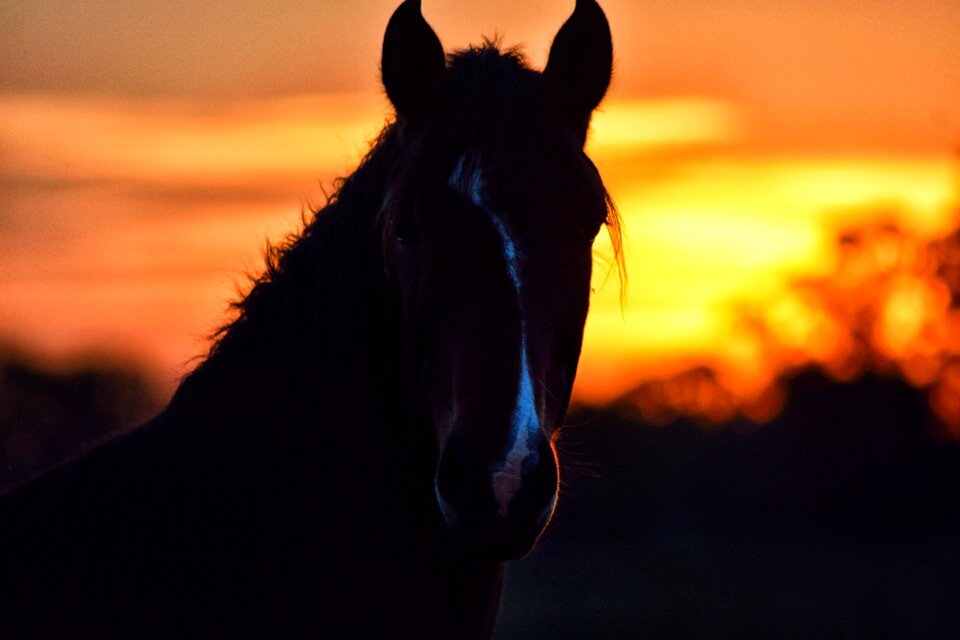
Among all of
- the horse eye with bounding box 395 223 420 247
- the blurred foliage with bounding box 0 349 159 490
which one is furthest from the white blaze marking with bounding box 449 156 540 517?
the blurred foliage with bounding box 0 349 159 490

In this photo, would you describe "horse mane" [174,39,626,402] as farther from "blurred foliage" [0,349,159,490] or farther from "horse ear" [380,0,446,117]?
"blurred foliage" [0,349,159,490]

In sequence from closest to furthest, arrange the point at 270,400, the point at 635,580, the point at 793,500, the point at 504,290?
the point at 504,290 < the point at 270,400 < the point at 635,580 < the point at 793,500

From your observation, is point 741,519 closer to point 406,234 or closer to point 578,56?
point 578,56

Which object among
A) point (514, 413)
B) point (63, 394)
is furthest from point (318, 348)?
point (63, 394)

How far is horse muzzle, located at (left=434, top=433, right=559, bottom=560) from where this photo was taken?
117 inches

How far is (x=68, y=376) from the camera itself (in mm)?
35781

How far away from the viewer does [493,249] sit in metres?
3.34

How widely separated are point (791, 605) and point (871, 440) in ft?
49.4

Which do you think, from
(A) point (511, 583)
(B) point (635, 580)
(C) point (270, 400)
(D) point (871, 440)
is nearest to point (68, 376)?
(A) point (511, 583)

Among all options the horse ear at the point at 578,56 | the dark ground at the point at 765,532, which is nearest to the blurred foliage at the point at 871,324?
the dark ground at the point at 765,532

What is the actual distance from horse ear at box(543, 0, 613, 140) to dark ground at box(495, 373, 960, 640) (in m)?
18.5

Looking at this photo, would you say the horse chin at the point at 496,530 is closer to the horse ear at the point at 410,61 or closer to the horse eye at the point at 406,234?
the horse eye at the point at 406,234

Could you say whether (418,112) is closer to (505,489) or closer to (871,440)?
(505,489)

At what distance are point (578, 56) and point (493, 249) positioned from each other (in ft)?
2.87
